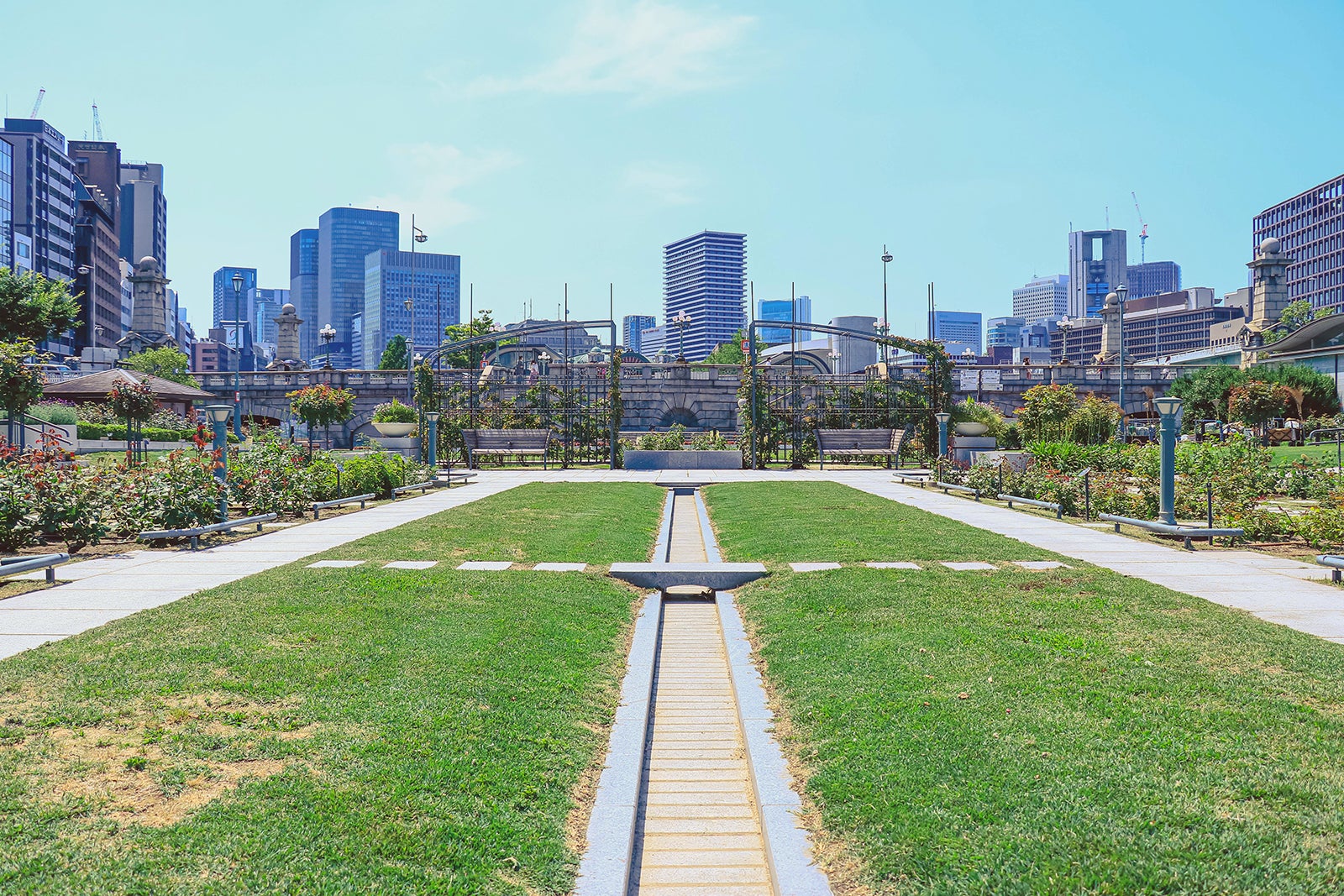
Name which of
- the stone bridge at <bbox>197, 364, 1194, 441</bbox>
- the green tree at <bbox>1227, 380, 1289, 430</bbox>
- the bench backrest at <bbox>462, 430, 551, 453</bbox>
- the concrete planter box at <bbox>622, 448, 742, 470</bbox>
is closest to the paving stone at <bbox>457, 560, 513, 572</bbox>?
the concrete planter box at <bbox>622, 448, 742, 470</bbox>

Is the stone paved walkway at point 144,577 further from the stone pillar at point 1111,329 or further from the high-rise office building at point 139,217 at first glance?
the high-rise office building at point 139,217

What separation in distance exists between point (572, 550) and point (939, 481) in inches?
484

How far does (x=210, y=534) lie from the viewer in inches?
488

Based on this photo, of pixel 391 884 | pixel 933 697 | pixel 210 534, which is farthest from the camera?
pixel 210 534

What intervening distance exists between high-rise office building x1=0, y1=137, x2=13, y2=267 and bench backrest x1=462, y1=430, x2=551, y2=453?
7552 cm

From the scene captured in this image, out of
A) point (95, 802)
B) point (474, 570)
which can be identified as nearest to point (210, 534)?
point (474, 570)

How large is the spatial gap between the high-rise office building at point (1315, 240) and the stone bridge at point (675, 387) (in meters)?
92.8

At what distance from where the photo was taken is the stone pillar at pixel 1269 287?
6838 cm

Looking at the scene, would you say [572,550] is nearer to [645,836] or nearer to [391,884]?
[645,836]

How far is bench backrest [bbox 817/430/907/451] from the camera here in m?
27.8

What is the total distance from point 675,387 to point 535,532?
28788 millimetres

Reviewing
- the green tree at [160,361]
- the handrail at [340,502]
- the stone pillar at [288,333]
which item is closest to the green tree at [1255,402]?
the handrail at [340,502]

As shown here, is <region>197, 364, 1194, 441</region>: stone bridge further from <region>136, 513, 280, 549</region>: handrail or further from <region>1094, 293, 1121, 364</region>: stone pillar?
<region>136, 513, 280, 549</region>: handrail

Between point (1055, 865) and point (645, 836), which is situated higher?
point (1055, 865)
